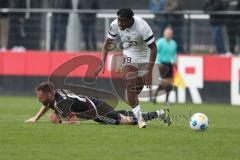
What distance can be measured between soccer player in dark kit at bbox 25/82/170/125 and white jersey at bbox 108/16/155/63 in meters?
1.12

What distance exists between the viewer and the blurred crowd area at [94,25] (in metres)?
27.0

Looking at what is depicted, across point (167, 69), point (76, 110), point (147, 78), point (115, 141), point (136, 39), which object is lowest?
point (115, 141)

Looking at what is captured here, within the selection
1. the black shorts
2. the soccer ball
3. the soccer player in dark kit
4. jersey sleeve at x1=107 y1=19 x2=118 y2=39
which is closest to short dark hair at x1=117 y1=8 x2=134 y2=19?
jersey sleeve at x1=107 y1=19 x2=118 y2=39

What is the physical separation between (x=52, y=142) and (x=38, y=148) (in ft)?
2.25

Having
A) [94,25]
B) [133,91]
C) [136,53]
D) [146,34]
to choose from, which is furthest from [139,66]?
[94,25]

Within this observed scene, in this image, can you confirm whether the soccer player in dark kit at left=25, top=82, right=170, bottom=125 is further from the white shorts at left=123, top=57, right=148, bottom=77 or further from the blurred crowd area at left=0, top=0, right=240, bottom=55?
the blurred crowd area at left=0, top=0, right=240, bottom=55

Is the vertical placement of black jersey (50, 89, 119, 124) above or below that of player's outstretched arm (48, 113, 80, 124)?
above

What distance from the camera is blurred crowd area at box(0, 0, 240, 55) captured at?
2703 cm

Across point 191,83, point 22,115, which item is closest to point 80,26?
point 191,83

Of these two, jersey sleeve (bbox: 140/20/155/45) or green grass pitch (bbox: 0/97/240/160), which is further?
jersey sleeve (bbox: 140/20/155/45)

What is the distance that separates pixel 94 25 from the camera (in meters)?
28.0

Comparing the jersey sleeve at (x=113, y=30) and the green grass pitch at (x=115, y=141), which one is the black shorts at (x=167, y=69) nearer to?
the green grass pitch at (x=115, y=141)

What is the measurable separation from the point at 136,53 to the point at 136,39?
1.08 ft

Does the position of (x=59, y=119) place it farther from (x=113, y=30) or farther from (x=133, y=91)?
(x=113, y=30)
